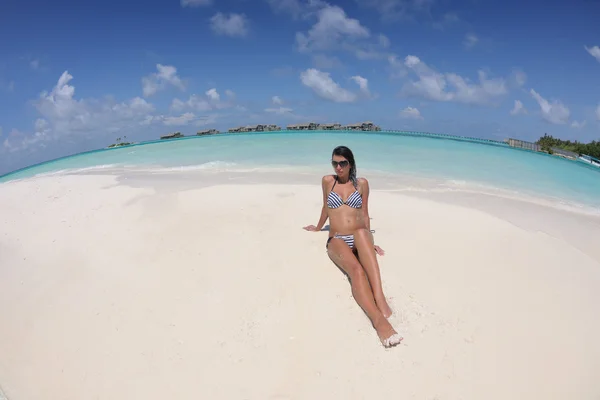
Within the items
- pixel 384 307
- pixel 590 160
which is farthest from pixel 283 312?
pixel 590 160

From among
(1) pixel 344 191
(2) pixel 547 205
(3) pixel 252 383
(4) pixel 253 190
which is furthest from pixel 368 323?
(2) pixel 547 205

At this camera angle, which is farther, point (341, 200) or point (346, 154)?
point (341, 200)

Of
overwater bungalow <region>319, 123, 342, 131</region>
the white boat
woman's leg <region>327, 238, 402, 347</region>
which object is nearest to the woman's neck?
woman's leg <region>327, 238, 402, 347</region>

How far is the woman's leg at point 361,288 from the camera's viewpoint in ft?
10.1

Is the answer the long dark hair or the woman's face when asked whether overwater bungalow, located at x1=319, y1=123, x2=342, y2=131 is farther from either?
the woman's face

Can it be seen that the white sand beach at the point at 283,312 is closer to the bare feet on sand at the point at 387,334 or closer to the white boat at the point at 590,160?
the bare feet on sand at the point at 387,334

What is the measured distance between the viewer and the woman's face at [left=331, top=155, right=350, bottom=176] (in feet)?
13.8

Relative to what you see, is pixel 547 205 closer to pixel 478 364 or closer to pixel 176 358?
pixel 478 364

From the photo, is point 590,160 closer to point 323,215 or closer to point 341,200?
point 323,215

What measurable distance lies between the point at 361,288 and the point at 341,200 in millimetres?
1259

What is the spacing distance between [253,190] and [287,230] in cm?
282

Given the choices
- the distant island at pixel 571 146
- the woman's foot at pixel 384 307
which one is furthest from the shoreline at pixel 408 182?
the distant island at pixel 571 146

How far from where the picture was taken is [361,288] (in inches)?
136

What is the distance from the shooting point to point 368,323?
331 centimetres
